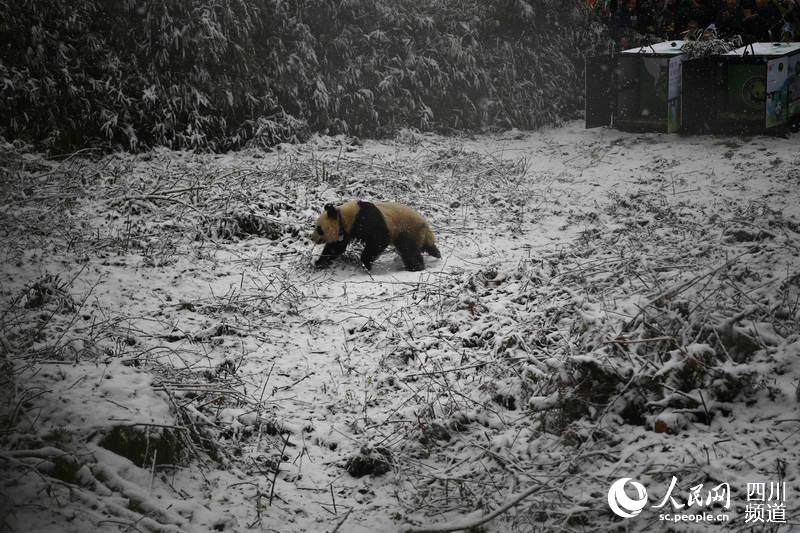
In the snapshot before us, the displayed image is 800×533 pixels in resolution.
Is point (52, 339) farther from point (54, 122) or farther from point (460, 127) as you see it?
point (460, 127)

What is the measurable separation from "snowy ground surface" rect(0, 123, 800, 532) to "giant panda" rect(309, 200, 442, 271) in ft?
0.74

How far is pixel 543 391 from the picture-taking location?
13.7ft

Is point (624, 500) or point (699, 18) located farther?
point (699, 18)

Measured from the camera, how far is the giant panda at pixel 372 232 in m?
6.91

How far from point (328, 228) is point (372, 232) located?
0.47 metres

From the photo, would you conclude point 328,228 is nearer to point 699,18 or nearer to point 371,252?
point 371,252

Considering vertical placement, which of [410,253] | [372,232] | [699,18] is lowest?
[410,253]

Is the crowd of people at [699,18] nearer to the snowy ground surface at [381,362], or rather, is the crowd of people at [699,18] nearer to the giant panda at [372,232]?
the snowy ground surface at [381,362]

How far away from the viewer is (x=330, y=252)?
7047 mm

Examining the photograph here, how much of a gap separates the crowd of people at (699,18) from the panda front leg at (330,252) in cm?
858

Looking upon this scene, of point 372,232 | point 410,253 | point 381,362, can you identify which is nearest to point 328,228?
point 372,232

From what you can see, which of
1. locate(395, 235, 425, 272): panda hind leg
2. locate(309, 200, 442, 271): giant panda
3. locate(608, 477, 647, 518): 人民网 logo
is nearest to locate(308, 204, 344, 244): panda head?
locate(309, 200, 442, 271): giant panda

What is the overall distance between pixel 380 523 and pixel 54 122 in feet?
28.4

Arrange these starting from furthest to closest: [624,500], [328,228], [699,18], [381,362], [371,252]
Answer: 1. [699,18]
2. [371,252]
3. [328,228]
4. [381,362]
5. [624,500]
